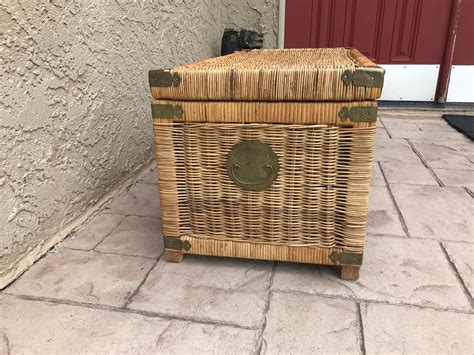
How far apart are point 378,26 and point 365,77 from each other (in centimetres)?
238

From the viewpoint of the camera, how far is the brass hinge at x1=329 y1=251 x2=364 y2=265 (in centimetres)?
102

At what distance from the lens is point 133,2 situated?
165cm

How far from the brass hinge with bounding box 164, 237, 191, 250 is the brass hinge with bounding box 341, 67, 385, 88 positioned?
62 centimetres

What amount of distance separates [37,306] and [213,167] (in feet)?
1.84

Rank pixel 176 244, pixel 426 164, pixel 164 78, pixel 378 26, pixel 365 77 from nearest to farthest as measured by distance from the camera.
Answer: pixel 365 77
pixel 164 78
pixel 176 244
pixel 426 164
pixel 378 26

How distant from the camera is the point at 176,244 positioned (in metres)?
1.12

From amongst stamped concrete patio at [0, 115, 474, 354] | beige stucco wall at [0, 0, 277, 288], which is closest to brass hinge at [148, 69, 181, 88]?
beige stucco wall at [0, 0, 277, 288]

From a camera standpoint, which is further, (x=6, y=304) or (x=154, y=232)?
(x=154, y=232)

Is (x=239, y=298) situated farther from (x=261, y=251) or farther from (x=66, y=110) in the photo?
(x=66, y=110)

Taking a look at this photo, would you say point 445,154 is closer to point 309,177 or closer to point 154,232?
point 309,177

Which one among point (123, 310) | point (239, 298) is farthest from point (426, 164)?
point (123, 310)

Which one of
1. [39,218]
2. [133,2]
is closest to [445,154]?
Answer: [133,2]

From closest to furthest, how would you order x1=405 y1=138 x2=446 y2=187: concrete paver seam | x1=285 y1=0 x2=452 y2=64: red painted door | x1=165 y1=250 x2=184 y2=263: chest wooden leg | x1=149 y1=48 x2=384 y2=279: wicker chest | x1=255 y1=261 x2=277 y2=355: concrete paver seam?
x1=255 y1=261 x2=277 y2=355: concrete paver seam
x1=149 y1=48 x2=384 y2=279: wicker chest
x1=165 y1=250 x2=184 y2=263: chest wooden leg
x1=405 y1=138 x2=446 y2=187: concrete paver seam
x1=285 y1=0 x2=452 y2=64: red painted door

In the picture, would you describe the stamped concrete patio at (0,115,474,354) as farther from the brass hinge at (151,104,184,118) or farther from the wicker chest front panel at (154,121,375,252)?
the brass hinge at (151,104,184,118)
